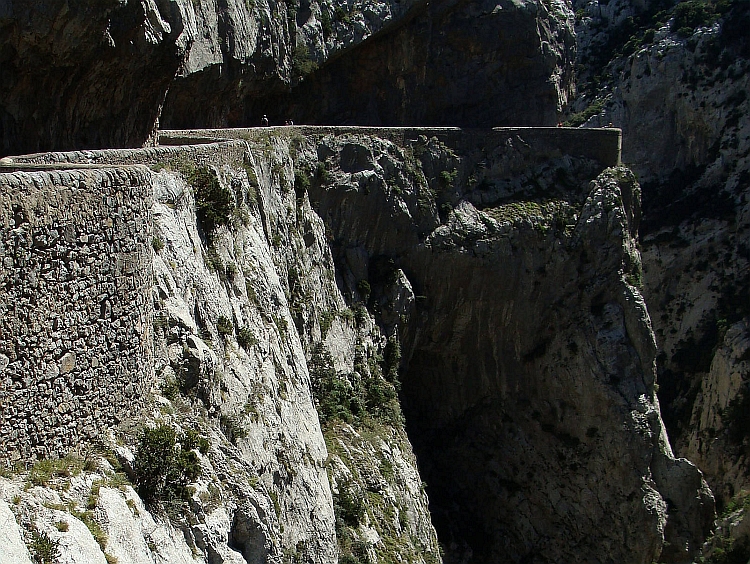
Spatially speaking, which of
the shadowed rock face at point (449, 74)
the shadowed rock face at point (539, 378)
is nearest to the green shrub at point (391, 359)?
the shadowed rock face at point (539, 378)

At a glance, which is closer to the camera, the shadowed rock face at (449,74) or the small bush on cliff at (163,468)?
the small bush on cliff at (163,468)

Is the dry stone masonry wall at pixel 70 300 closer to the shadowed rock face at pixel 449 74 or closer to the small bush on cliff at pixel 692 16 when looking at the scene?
the shadowed rock face at pixel 449 74

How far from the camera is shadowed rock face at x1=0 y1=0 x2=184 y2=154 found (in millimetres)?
18266

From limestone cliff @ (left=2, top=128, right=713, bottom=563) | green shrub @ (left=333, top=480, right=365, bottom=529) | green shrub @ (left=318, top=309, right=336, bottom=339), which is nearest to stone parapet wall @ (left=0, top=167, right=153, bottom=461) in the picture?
limestone cliff @ (left=2, top=128, right=713, bottom=563)

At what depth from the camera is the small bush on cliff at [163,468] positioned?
13.0 meters

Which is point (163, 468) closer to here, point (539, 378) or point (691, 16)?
point (539, 378)

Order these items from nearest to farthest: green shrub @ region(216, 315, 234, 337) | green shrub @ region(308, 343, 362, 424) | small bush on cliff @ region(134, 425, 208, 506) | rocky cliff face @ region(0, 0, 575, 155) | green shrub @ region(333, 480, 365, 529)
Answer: small bush on cliff @ region(134, 425, 208, 506), green shrub @ region(216, 315, 234, 337), rocky cliff face @ region(0, 0, 575, 155), green shrub @ region(333, 480, 365, 529), green shrub @ region(308, 343, 362, 424)

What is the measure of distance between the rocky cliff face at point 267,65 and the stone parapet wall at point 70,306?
22.0ft

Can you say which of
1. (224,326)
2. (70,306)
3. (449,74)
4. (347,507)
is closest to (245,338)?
(224,326)

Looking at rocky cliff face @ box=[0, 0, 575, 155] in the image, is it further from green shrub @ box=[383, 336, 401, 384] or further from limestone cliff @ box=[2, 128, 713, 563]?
green shrub @ box=[383, 336, 401, 384]

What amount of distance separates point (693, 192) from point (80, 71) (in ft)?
149

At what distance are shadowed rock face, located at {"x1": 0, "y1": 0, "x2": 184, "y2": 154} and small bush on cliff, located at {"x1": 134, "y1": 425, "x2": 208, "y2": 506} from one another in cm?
947

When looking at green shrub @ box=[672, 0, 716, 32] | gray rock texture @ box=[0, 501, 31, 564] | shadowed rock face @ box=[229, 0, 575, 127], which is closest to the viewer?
gray rock texture @ box=[0, 501, 31, 564]

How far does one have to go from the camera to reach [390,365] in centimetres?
3150
